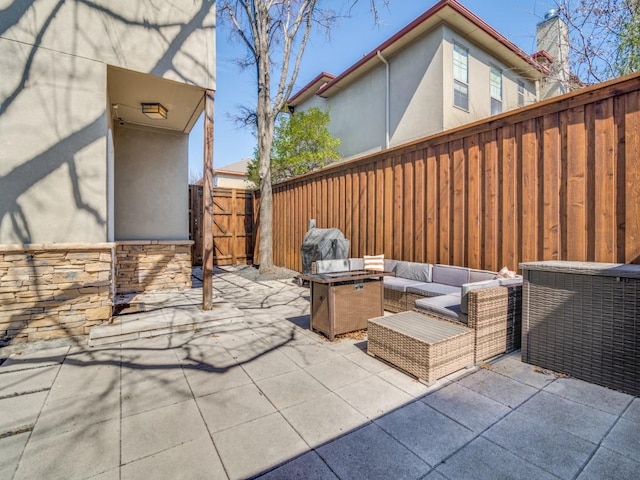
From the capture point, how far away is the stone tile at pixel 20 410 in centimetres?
202

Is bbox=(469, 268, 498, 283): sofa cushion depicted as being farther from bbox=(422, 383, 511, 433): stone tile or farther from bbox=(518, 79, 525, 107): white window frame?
bbox=(518, 79, 525, 107): white window frame

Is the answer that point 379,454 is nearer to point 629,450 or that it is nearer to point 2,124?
point 629,450

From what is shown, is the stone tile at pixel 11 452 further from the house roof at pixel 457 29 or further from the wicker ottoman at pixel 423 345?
the house roof at pixel 457 29

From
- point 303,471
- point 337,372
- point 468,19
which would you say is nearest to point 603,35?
point 468,19

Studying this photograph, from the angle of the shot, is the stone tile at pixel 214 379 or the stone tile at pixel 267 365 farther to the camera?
the stone tile at pixel 267 365

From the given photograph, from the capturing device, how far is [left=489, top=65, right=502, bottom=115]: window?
8602mm

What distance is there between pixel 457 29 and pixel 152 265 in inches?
336

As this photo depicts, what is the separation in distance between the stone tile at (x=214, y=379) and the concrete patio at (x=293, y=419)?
0.02 metres

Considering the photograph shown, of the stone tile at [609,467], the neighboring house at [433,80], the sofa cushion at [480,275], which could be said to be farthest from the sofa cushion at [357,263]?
the neighboring house at [433,80]

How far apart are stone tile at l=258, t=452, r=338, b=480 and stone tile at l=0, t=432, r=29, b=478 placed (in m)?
1.31

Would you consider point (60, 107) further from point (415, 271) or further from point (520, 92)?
point (520, 92)

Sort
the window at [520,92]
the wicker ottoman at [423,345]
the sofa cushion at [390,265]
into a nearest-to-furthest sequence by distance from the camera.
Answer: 1. the wicker ottoman at [423,345]
2. the sofa cushion at [390,265]
3. the window at [520,92]

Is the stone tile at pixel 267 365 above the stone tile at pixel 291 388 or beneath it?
above

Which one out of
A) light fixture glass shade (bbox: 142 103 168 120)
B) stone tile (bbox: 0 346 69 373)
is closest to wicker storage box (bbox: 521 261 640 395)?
stone tile (bbox: 0 346 69 373)
